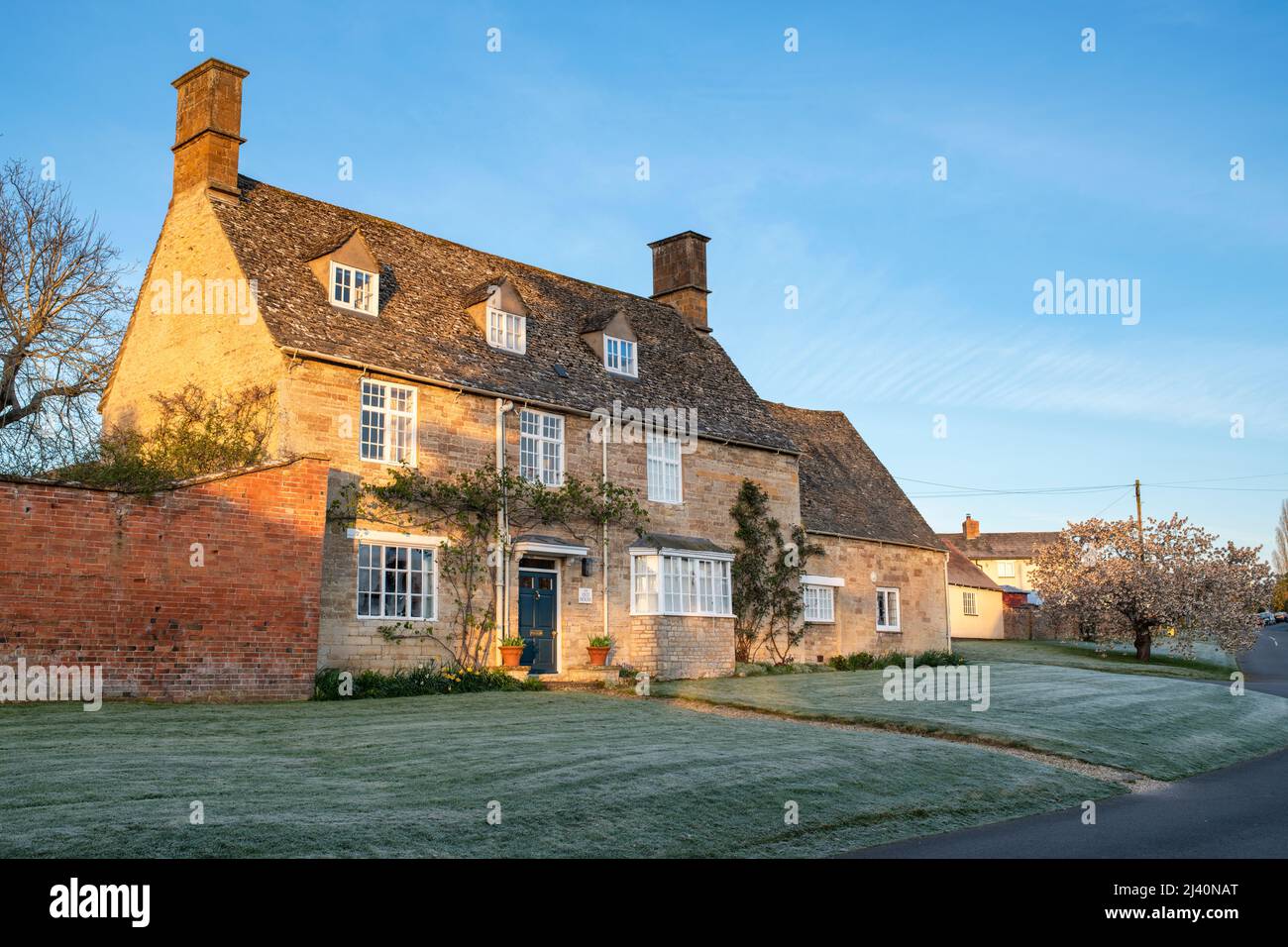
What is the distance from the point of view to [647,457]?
26.8 meters

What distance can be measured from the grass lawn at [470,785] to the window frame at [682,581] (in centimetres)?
908

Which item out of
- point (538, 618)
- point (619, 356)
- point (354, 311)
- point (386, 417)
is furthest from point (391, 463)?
point (619, 356)

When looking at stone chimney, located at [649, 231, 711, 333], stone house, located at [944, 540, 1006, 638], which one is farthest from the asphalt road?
stone house, located at [944, 540, 1006, 638]

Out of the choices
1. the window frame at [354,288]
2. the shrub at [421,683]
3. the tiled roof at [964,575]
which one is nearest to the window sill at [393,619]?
the shrub at [421,683]

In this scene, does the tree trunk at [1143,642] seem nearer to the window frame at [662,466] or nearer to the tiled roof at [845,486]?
the tiled roof at [845,486]

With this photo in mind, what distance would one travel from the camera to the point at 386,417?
2164 centimetres

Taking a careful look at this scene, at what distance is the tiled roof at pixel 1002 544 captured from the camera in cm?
8156

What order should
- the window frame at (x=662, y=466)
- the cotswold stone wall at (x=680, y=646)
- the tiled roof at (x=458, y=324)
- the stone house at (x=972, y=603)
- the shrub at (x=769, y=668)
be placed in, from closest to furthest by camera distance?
the tiled roof at (x=458, y=324), the cotswold stone wall at (x=680, y=646), the window frame at (x=662, y=466), the shrub at (x=769, y=668), the stone house at (x=972, y=603)

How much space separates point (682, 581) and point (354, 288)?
9.56 m
